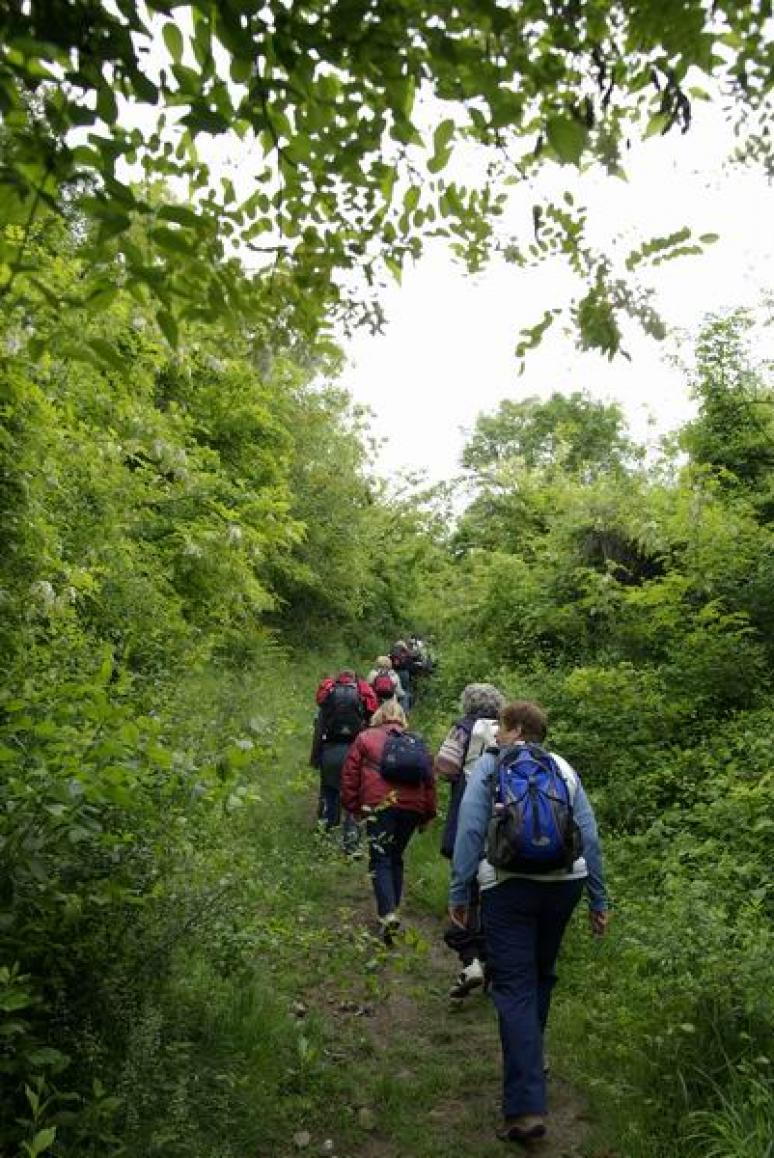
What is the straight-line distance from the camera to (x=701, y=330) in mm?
12234

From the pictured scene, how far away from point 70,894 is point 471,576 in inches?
538

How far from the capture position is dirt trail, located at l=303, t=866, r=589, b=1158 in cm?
406

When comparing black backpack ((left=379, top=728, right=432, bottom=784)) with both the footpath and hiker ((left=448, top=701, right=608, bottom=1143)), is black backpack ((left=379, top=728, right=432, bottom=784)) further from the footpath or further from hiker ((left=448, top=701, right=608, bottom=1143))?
hiker ((left=448, top=701, right=608, bottom=1143))

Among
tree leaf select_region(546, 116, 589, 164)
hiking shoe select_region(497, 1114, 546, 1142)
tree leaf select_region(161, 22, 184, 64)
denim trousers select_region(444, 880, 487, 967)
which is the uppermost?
tree leaf select_region(161, 22, 184, 64)

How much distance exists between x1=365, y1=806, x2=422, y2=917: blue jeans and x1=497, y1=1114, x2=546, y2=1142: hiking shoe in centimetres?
245

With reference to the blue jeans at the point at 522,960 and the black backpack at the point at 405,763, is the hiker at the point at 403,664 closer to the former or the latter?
the black backpack at the point at 405,763

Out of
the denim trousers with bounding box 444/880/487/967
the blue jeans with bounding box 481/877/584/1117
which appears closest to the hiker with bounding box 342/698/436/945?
the denim trousers with bounding box 444/880/487/967

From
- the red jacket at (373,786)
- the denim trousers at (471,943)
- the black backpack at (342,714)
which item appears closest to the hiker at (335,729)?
the black backpack at (342,714)

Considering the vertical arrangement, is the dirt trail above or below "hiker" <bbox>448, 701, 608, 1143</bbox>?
below

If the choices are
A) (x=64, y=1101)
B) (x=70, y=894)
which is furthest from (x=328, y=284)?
(x=64, y=1101)

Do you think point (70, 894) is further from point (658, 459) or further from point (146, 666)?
point (658, 459)

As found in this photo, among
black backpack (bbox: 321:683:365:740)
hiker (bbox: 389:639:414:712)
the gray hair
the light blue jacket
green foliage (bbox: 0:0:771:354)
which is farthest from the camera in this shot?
hiker (bbox: 389:639:414:712)

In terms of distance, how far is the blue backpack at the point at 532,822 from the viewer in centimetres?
409

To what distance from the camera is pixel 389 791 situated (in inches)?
252
